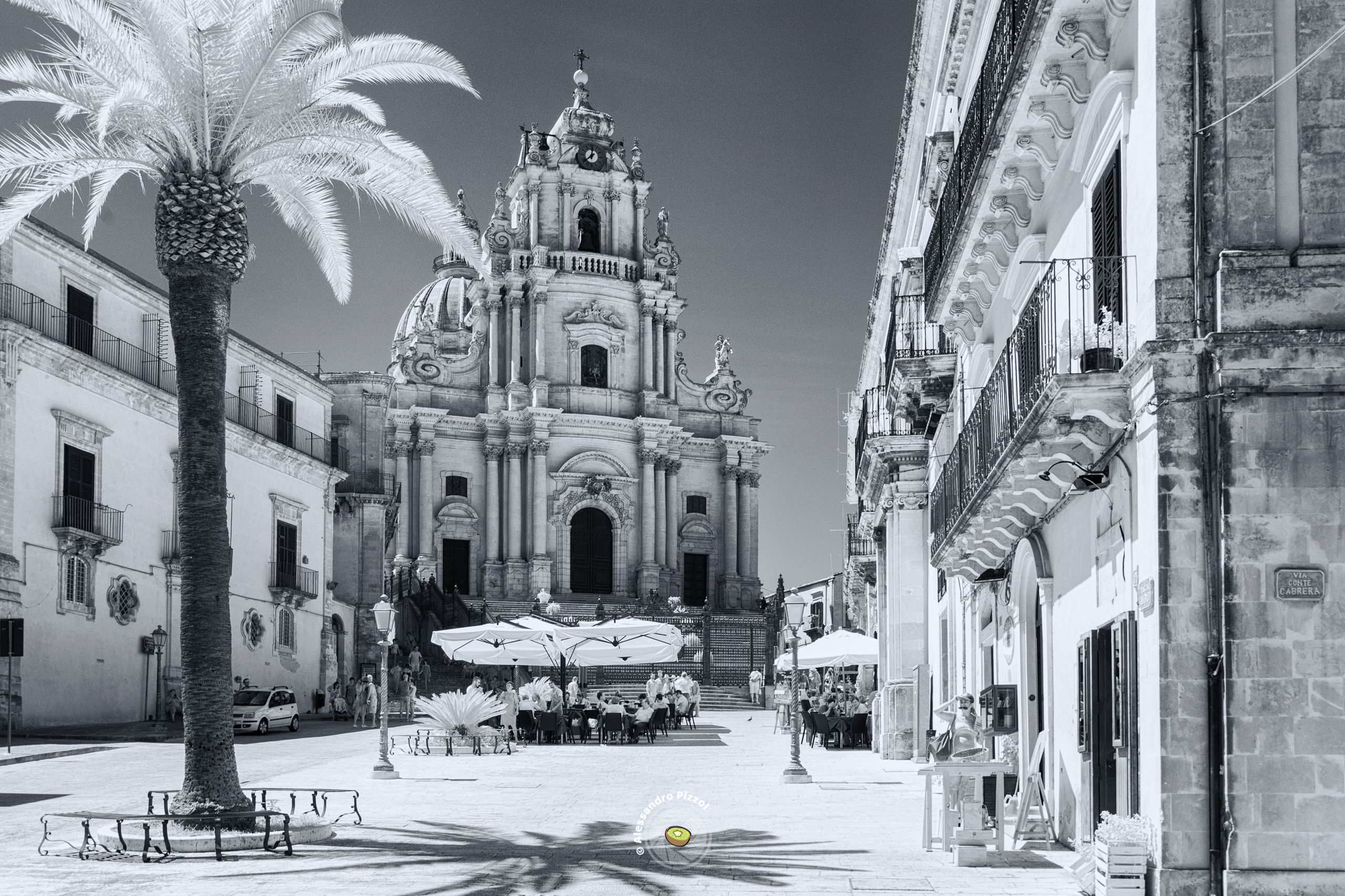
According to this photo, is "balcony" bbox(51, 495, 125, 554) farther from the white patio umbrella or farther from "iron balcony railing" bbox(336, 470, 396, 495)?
"iron balcony railing" bbox(336, 470, 396, 495)

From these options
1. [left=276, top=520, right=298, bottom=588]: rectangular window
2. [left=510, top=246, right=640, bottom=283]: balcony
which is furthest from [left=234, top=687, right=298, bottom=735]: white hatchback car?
[left=510, top=246, right=640, bottom=283]: balcony

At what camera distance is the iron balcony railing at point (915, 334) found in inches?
963

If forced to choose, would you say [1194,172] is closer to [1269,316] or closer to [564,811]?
[1269,316]

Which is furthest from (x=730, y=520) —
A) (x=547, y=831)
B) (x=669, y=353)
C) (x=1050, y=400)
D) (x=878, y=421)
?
(x=1050, y=400)

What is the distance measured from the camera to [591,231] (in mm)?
65875

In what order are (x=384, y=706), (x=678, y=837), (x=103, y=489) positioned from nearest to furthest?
(x=678, y=837) < (x=384, y=706) < (x=103, y=489)

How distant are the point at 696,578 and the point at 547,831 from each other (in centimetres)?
5142

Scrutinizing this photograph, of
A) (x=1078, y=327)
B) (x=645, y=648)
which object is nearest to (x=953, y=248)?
(x=1078, y=327)

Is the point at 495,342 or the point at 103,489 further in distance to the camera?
the point at 495,342

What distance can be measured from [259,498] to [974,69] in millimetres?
31091

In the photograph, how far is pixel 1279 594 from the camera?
10.2m

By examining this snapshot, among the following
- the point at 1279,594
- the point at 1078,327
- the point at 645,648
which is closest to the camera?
the point at 1279,594

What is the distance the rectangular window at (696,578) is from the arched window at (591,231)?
13052mm

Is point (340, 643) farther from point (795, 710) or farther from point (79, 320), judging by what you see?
point (795, 710)
